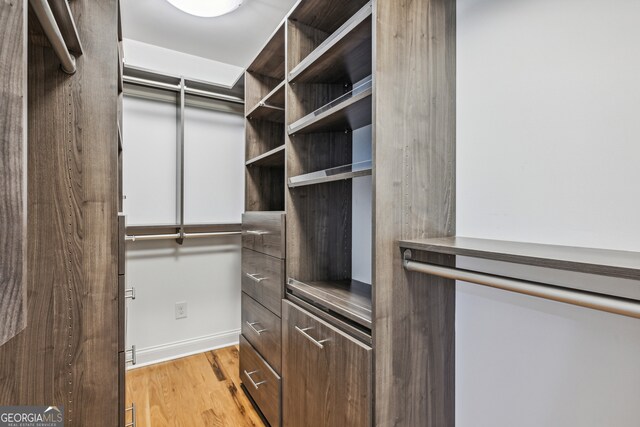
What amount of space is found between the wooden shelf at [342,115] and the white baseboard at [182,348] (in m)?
1.95

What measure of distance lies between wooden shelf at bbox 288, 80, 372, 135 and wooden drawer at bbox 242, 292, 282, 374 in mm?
→ 964

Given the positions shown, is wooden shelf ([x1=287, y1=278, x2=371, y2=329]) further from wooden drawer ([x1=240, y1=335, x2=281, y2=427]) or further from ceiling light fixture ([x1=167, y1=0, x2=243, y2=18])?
ceiling light fixture ([x1=167, y1=0, x2=243, y2=18])

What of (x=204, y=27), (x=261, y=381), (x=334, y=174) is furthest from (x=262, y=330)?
(x=204, y=27)

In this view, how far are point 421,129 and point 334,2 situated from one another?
2.52 feet

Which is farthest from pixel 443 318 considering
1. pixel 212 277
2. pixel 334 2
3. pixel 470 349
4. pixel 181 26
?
pixel 181 26

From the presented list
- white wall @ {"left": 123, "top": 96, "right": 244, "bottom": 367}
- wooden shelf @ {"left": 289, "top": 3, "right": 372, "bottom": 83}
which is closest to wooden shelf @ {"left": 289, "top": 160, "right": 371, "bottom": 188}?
wooden shelf @ {"left": 289, "top": 3, "right": 372, "bottom": 83}

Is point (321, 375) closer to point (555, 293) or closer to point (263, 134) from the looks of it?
point (555, 293)

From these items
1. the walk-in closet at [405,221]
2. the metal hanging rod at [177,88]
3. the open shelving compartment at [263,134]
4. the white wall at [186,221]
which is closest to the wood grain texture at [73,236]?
the walk-in closet at [405,221]

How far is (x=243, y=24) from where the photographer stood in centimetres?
206

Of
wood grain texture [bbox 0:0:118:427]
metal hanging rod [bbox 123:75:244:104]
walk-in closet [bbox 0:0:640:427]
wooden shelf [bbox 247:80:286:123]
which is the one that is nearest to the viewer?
walk-in closet [bbox 0:0:640:427]

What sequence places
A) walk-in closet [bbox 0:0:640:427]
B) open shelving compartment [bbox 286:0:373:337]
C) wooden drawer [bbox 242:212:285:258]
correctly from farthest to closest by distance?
wooden drawer [bbox 242:212:285:258], open shelving compartment [bbox 286:0:373:337], walk-in closet [bbox 0:0:640:427]

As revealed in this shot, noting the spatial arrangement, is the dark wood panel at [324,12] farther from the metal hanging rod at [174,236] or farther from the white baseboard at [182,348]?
the white baseboard at [182,348]

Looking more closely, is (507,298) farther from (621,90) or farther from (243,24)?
(243,24)

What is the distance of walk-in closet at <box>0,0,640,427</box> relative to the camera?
30.5 inches
